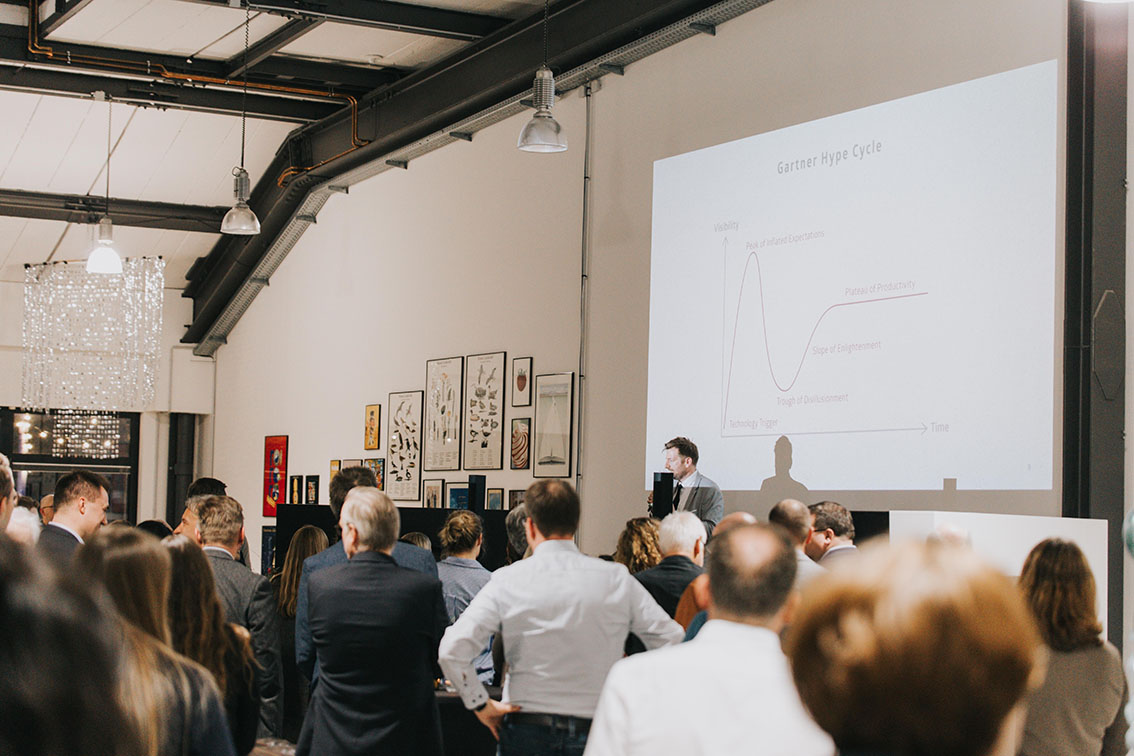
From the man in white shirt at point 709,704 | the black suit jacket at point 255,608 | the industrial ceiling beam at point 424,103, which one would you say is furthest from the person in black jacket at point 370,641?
the industrial ceiling beam at point 424,103

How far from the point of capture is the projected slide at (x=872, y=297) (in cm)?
544

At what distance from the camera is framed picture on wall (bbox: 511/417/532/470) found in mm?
9117

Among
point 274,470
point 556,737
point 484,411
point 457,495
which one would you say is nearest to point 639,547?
point 556,737

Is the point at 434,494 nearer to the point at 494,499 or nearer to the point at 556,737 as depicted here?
the point at 494,499

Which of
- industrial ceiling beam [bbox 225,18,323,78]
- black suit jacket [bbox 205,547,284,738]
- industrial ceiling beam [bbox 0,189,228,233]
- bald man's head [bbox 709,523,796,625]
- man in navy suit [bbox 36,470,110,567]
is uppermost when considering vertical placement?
industrial ceiling beam [bbox 225,18,323,78]

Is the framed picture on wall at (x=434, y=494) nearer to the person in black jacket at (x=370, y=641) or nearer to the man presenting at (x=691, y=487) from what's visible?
the man presenting at (x=691, y=487)

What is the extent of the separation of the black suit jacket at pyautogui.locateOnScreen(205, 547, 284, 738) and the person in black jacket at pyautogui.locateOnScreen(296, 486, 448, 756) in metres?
0.18

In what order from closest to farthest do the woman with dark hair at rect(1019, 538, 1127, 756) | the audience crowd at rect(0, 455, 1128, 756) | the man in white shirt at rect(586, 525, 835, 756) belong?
the audience crowd at rect(0, 455, 1128, 756)
the man in white shirt at rect(586, 525, 835, 756)
the woman with dark hair at rect(1019, 538, 1127, 756)

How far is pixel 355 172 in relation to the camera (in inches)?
451

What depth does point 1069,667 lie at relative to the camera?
3002mm

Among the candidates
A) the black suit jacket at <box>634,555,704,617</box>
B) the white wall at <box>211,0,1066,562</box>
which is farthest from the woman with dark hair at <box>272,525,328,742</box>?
the white wall at <box>211,0,1066,562</box>

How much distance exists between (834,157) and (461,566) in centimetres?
286

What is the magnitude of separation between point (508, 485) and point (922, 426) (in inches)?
163

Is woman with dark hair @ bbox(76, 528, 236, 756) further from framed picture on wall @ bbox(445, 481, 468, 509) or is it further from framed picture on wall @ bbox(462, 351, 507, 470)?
framed picture on wall @ bbox(445, 481, 468, 509)
